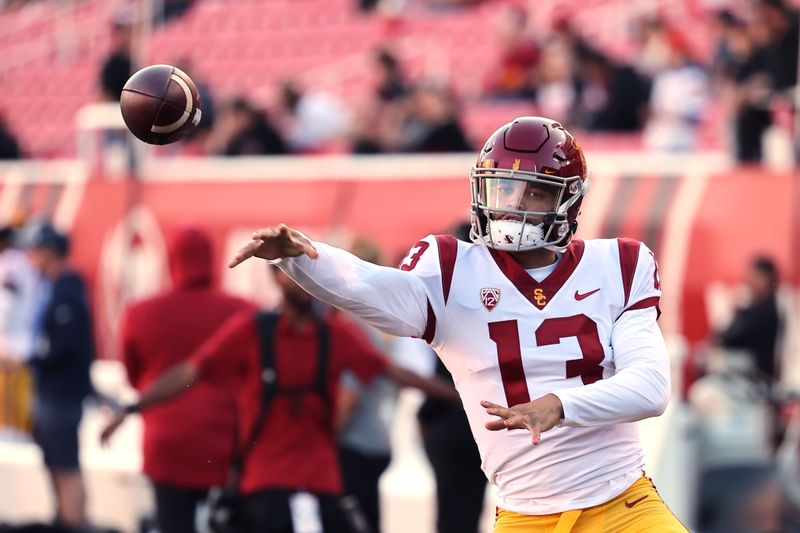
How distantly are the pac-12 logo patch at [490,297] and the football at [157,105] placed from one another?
3.35ft

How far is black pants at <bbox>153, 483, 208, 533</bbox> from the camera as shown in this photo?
241 inches

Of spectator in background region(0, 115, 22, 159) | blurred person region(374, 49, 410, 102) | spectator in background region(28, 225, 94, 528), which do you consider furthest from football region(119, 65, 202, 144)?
spectator in background region(0, 115, 22, 159)

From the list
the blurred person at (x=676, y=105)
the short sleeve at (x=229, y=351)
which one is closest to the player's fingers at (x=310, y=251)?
the short sleeve at (x=229, y=351)

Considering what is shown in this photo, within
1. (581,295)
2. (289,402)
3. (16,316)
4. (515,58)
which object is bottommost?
(16,316)

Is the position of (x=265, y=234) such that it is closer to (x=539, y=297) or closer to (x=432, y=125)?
(x=539, y=297)

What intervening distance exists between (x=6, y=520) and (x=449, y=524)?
384 centimetres

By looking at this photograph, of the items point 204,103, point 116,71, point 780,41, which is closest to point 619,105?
point 780,41

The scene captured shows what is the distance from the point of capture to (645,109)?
10.7m

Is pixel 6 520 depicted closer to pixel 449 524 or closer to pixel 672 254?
pixel 449 524

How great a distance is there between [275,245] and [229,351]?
6.27 ft

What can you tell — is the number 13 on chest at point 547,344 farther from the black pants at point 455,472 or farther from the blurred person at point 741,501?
the blurred person at point 741,501

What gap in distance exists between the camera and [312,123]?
1237 centimetres

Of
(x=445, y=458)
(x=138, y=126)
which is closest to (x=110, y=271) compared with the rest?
(x=445, y=458)

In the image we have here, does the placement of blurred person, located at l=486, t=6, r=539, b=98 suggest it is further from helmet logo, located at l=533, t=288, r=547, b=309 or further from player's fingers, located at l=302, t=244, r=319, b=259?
player's fingers, located at l=302, t=244, r=319, b=259
